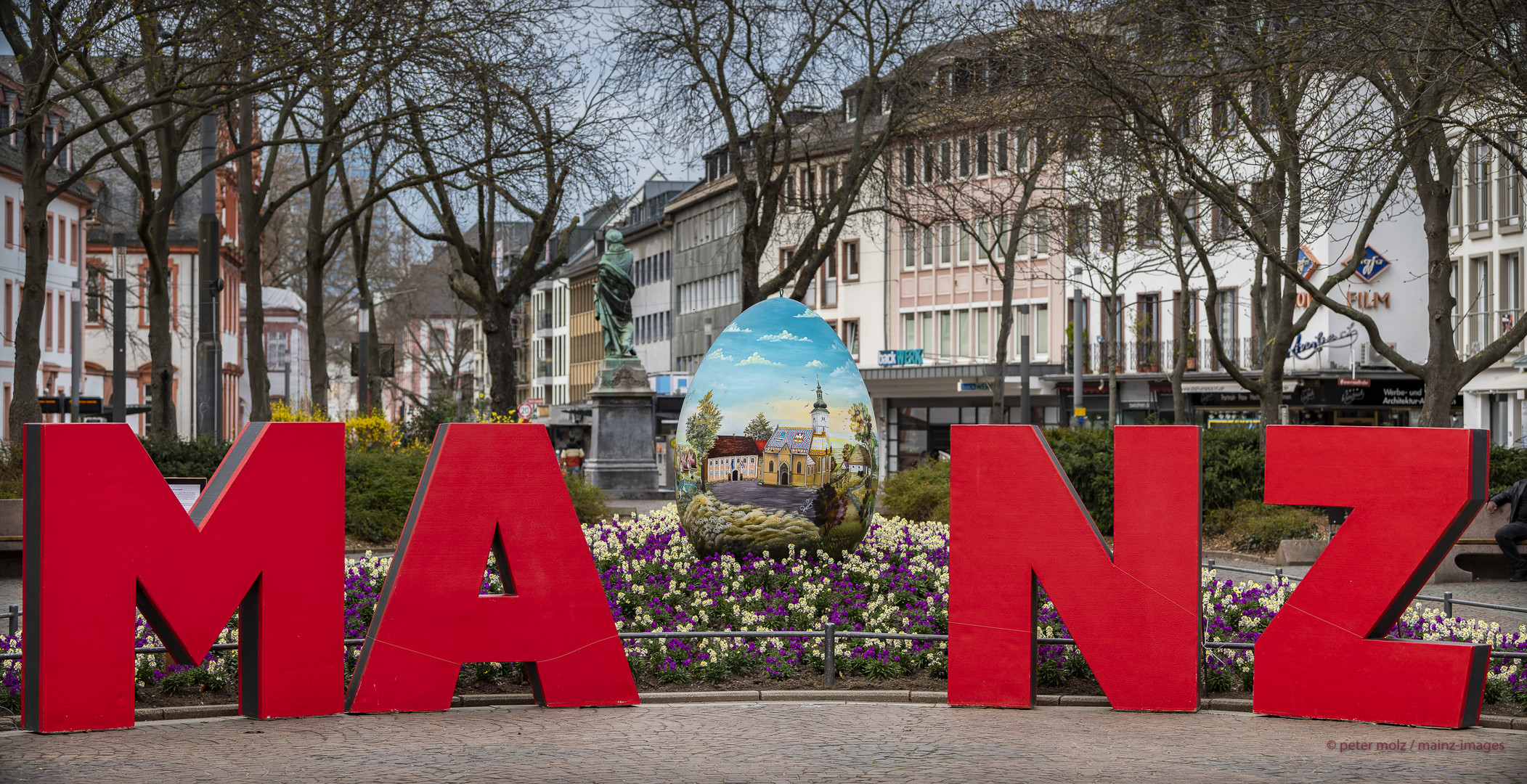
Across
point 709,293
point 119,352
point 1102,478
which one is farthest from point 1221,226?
point 709,293

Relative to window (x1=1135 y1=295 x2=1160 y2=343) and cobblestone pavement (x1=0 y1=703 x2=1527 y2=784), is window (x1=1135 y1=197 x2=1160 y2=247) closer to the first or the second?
cobblestone pavement (x1=0 y1=703 x2=1527 y2=784)

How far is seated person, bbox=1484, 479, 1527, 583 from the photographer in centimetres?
1697

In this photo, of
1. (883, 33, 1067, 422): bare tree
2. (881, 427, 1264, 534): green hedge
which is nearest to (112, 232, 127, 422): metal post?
(881, 427, 1264, 534): green hedge

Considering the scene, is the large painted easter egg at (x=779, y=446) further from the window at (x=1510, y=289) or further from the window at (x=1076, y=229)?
the window at (x=1510, y=289)

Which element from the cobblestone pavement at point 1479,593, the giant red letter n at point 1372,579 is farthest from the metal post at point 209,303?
the giant red letter n at point 1372,579

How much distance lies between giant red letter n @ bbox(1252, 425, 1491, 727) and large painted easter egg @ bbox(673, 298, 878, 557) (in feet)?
13.0

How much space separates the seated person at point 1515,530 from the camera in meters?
17.0

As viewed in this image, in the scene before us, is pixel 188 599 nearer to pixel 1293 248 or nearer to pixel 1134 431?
pixel 1134 431

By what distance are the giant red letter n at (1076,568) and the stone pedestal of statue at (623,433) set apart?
18.6 m

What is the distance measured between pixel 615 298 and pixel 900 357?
2796 cm

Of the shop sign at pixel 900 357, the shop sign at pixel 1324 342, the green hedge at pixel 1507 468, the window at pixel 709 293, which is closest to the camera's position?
the green hedge at pixel 1507 468

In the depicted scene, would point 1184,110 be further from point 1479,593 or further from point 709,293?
point 709,293

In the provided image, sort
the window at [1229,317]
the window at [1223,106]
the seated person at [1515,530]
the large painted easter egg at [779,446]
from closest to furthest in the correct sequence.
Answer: the large painted easter egg at [779,446], the seated person at [1515,530], the window at [1223,106], the window at [1229,317]

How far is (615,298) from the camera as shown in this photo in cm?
3105
